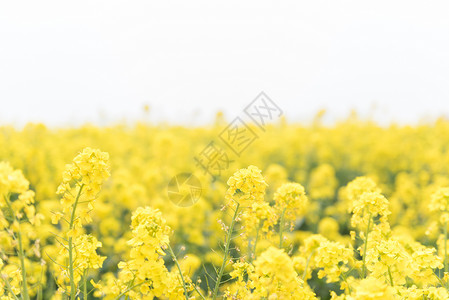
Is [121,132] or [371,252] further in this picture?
[121,132]

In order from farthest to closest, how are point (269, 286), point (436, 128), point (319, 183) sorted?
1. point (436, 128)
2. point (319, 183)
3. point (269, 286)

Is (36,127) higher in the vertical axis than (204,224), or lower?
higher

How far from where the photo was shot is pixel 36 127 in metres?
8.24

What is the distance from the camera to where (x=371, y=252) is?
6.73ft

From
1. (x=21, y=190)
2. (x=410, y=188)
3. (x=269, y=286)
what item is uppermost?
(x=21, y=190)

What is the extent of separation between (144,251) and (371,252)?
1077 mm

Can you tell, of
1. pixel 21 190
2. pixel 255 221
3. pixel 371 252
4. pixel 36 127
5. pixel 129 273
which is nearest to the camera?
pixel 21 190

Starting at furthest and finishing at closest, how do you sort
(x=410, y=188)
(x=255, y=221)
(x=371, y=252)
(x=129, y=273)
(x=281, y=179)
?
(x=410, y=188), (x=281, y=179), (x=255, y=221), (x=371, y=252), (x=129, y=273)

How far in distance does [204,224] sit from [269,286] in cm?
385

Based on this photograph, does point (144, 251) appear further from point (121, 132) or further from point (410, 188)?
point (121, 132)

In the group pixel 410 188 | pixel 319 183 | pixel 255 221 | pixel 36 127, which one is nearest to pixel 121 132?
pixel 36 127

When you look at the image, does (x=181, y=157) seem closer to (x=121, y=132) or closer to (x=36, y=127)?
(x=36, y=127)

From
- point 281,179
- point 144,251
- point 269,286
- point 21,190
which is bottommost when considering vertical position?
point 281,179

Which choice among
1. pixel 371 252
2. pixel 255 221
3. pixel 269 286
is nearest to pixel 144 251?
pixel 269 286
